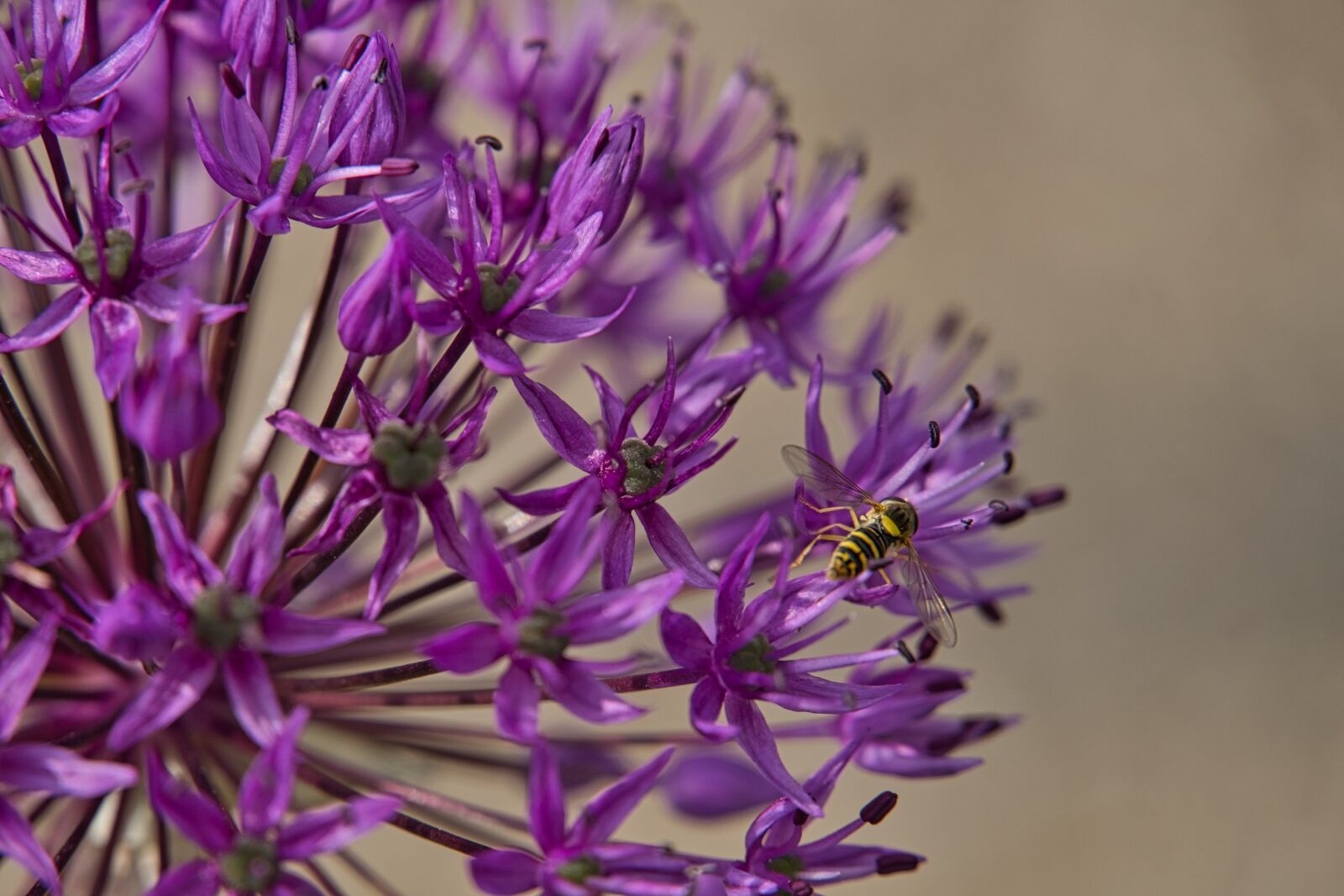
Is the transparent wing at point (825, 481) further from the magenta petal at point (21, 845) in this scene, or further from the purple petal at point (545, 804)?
the magenta petal at point (21, 845)

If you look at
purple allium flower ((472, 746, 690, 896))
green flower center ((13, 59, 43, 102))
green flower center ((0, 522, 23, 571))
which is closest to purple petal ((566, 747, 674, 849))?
purple allium flower ((472, 746, 690, 896))

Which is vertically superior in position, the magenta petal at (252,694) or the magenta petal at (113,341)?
the magenta petal at (113,341)


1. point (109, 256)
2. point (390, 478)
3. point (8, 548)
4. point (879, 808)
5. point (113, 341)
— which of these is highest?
point (109, 256)

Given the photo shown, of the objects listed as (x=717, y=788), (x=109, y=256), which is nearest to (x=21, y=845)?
(x=109, y=256)

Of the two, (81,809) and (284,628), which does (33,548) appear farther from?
(81,809)

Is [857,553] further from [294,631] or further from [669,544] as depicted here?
[294,631]

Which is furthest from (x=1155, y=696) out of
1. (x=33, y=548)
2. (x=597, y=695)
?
(x=33, y=548)

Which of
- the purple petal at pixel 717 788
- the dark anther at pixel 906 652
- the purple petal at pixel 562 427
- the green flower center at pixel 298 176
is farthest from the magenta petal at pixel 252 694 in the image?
the purple petal at pixel 717 788
